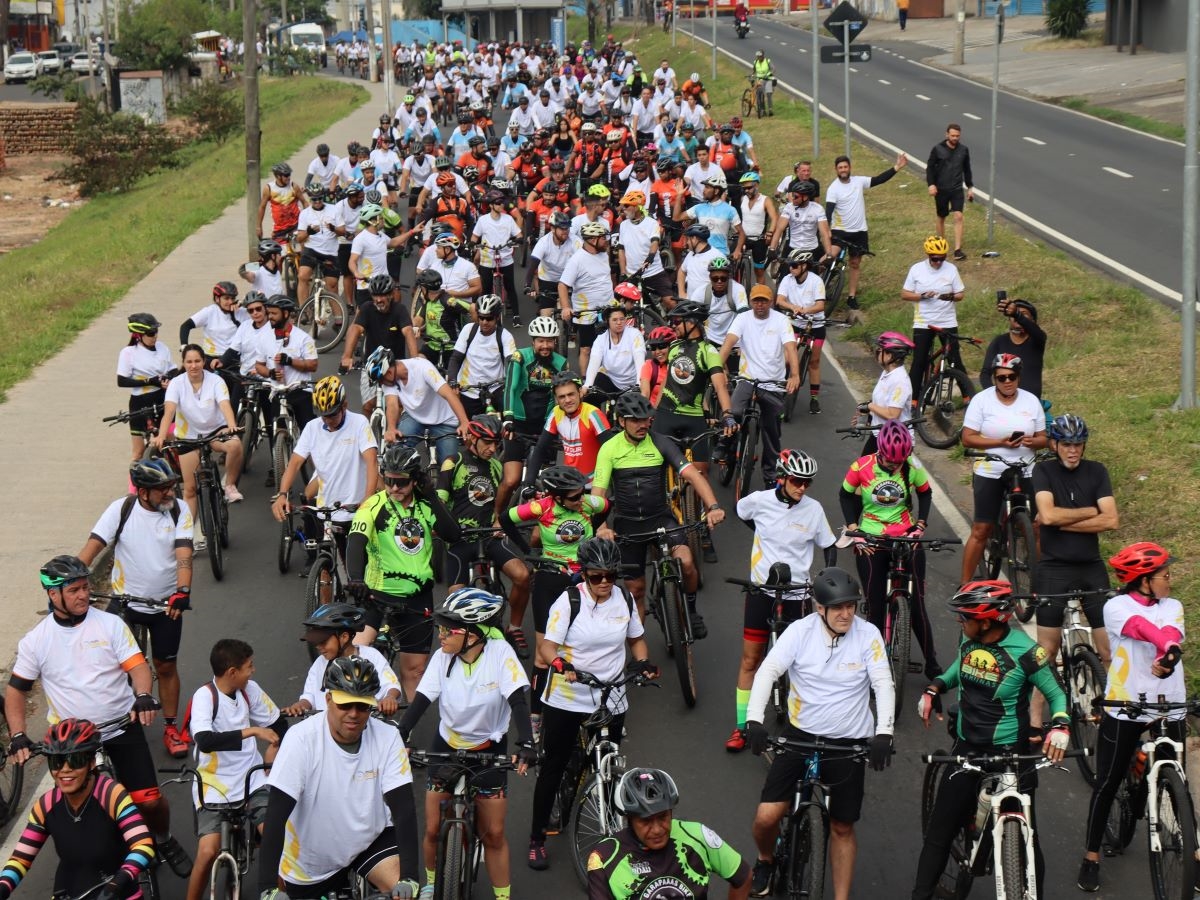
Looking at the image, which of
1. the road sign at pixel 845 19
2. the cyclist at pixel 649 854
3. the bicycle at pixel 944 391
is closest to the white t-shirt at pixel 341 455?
the cyclist at pixel 649 854

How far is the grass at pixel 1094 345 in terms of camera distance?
14008mm

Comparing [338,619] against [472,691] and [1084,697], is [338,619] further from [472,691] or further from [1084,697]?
[1084,697]

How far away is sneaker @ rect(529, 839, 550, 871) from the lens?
940 cm

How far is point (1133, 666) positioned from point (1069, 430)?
227 centimetres

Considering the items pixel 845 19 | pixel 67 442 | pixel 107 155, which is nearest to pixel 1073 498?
pixel 67 442

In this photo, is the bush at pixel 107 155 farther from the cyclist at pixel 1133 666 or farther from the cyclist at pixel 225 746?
the cyclist at pixel 1133 666

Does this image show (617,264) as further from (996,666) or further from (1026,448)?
(996,666)

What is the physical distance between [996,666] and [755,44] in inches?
2575

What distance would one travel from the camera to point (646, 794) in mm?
6621

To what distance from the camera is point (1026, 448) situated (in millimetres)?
12344

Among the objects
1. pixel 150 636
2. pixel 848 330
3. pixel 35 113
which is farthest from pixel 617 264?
pixel 35 113

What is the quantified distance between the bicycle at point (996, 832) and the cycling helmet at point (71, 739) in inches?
176

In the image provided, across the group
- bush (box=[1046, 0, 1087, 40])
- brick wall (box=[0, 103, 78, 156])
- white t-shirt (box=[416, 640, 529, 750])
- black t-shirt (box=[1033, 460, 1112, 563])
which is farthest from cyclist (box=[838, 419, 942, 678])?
brick wall (box=[0, 103, 78, 156])

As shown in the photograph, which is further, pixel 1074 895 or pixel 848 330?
pixel 848 330
